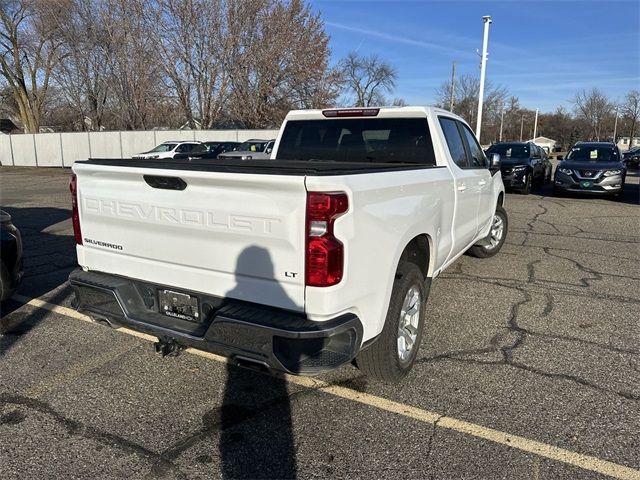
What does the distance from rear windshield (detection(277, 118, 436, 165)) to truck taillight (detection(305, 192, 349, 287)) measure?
220 centimetres

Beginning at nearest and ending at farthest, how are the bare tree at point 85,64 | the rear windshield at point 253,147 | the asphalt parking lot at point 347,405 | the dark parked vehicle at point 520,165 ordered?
the asphalt parking lot at point 347,405 < the dark parked vehicle at point 520,165 < the rear windshield at point 253,147 < the bare tree at point 85,64

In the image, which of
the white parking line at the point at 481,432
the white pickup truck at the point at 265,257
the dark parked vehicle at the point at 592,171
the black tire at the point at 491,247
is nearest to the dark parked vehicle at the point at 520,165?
the dark parked vehicle at the point at 592,171

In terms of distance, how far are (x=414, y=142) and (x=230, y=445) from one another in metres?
2.98

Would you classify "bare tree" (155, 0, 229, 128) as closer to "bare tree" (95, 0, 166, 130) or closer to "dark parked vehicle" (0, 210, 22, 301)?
"bare tree" (95, 0, 166, 130)

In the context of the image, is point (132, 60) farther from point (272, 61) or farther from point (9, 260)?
point (9, 260)

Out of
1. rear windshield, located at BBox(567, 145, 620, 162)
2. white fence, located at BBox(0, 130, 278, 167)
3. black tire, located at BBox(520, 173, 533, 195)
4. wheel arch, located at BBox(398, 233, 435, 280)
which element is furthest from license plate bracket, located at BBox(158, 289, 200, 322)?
white fence, located at BBox(0, 130, 278, 167)

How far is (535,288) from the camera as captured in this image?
5.73 meters

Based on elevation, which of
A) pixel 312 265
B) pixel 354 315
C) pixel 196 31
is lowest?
pixel 354 315

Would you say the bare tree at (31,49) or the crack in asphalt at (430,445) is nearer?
the crack in asphalt at (430,445)

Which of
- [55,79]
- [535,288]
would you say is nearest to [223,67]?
[55,79]

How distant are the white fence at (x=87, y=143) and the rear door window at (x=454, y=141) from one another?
23224 millimetres

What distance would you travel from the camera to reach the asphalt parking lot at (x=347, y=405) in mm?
2674

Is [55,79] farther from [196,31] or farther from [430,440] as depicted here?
[430,440]

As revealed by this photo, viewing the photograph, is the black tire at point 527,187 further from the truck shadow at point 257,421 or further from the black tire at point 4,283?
the black tire at point 4,283
